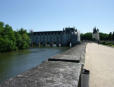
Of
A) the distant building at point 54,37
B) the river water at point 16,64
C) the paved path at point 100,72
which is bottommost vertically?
the river water at point 16,64

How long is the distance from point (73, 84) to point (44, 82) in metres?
0.51

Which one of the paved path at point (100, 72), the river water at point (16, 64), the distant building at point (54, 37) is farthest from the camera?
the distant building at point (54, 37)

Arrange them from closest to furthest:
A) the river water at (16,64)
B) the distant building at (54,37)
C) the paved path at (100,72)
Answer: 1. the paved path at (100,72)
2. the river water at (16,64)
3. the distant building at (54,37)

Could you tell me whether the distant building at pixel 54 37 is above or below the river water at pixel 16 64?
above

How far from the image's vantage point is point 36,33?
94.6 m

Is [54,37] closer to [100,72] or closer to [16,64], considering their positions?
[16,64]

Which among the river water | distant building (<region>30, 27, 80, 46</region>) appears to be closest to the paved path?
the river water

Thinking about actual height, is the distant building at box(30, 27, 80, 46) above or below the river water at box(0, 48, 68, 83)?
above

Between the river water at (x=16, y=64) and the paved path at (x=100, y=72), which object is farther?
the river water at (x=16, y=64)

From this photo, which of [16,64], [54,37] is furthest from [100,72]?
[54,37]

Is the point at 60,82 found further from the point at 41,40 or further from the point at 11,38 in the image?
the point at 41,40

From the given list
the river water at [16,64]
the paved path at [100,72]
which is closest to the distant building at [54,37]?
the river water at [16,64]

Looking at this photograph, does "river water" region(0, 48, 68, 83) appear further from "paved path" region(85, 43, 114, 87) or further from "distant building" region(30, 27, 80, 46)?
"distant building" region(30, 27, 80, 46)

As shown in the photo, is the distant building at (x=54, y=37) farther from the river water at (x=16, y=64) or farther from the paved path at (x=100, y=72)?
the paved path at (x=100, y=72)
